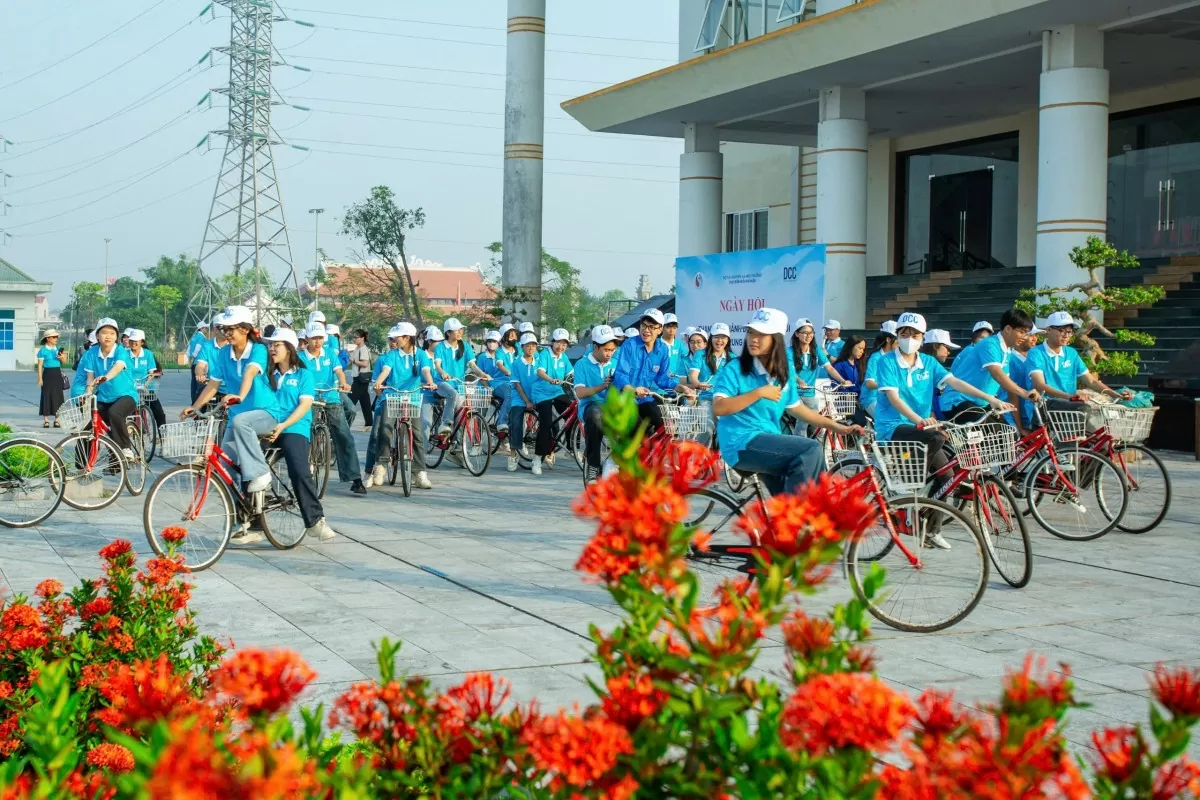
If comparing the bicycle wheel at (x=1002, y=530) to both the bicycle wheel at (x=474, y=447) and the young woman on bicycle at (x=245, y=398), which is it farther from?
the bicycle wheel at (x=474, y=447)

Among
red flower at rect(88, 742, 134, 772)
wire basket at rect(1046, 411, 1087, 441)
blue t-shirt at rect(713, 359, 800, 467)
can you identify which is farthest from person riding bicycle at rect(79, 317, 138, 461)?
red flower at rect(88, 742, 134, 772)

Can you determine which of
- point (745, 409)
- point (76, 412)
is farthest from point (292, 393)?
point (745, 409)

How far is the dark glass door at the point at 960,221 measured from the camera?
1173 inches

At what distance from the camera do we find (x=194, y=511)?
29.2ft

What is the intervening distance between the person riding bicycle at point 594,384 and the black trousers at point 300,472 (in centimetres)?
376

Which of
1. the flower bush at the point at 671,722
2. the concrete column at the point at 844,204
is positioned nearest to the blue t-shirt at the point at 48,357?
the concrete column at the point at 844,204

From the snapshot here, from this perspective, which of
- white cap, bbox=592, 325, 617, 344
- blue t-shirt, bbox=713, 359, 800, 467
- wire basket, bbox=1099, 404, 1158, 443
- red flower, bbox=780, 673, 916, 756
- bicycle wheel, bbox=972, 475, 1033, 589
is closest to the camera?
red flower, bbox=780, 673, 916, 756

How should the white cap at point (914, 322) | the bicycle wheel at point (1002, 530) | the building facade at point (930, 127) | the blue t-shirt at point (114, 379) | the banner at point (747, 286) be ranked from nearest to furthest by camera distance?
the bicycle wheel at point (1002, 530), the white cap at point (914, 322), the blue t-shirt at point (114, 379), the banner at point (747, 286), the building facade at point (930, 127)

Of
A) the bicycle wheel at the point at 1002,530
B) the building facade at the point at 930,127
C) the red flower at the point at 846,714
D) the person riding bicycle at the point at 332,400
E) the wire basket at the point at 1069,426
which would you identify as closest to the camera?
the red flower at the point at 846,714

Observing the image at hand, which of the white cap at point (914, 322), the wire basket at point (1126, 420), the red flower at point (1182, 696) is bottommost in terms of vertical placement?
the red flower at point (1182, 696)

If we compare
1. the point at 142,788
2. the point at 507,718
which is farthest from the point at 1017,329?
the point at 142,788

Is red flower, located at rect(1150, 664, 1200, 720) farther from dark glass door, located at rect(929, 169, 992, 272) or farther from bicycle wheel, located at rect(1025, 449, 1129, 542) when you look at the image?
dark glass door, located at rect(929, 169, 992, 272)

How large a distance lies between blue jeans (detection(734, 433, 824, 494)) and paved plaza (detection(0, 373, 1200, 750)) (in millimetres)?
642

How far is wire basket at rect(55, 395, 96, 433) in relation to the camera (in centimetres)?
1172
